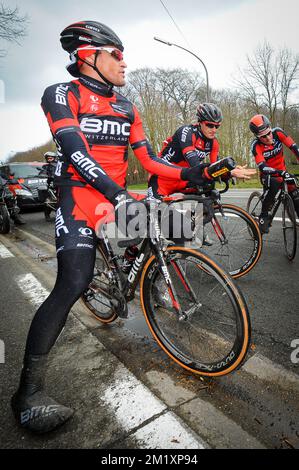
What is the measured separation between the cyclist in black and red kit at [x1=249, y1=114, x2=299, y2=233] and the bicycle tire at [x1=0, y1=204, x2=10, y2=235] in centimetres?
646

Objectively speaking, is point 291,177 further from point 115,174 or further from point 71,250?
point 71,250

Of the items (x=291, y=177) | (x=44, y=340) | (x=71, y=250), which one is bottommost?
(x=44, y=340)

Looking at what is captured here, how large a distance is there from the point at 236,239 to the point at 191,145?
4.73ft

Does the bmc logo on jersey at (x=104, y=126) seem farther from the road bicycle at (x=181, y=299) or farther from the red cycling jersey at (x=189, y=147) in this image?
the red cycling jersey at (x=189, y=147)

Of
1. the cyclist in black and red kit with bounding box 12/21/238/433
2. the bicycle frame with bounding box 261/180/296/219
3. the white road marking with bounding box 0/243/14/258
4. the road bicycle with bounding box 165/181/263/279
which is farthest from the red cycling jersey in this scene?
the white road marking with bounding box 0/243/14/258

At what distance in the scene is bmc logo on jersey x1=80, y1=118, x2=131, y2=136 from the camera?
6.52 ft

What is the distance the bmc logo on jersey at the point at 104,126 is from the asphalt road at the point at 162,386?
1713 mm

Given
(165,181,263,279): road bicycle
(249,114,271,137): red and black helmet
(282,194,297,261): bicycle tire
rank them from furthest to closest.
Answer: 1. (249,114,271,137): red and black helmet
2. (282,194,297,261): bicycle tire
3. (165,181,263,279): road bicycle

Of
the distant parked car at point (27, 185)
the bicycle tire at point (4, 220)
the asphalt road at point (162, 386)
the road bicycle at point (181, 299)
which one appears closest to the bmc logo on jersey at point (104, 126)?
the road bicycle at point (181, 299)

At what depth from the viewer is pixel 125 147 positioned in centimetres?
222

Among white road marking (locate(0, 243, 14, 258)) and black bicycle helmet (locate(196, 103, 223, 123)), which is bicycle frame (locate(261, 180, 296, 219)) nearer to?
black bicycle helmet (locate(196, 103, 223, 123))

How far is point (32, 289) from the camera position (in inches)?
147
